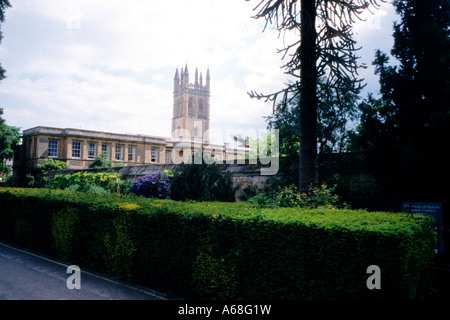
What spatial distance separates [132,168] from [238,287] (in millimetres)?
16640

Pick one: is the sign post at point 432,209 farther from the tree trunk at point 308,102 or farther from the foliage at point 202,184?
the foliage at point 202,184

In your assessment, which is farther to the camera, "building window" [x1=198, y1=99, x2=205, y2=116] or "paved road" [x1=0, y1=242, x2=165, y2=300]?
"building window" [x1=198, y1=99, x2=205, y2=116]

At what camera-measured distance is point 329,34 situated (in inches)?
370

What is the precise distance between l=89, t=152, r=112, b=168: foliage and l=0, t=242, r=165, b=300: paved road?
128 ft

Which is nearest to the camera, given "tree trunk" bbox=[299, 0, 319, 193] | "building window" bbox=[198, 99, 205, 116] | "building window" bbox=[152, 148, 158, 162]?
"tree trunk" bbox=[299, 0, 319, 193]

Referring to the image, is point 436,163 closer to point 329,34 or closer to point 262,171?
point 329,34

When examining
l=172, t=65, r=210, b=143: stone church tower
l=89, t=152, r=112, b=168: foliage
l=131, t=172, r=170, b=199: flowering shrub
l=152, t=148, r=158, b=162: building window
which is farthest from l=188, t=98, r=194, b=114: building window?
l=131, t=172, r=170, b=199: flowering shrub

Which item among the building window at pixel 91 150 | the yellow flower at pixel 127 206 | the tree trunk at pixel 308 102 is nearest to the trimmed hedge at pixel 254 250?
the yellow flower at pixel 127 206

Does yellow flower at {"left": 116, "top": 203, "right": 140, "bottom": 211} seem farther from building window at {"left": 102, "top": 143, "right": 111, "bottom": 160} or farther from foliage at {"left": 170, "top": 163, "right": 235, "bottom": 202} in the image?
building window at {"left": 102, "top": 143, "right": 111, "bottom": 160}

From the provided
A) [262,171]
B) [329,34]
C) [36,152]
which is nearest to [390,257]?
[329,34]

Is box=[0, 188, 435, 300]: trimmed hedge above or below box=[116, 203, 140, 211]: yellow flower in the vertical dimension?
below

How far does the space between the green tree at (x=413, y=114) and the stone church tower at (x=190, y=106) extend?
94.8m

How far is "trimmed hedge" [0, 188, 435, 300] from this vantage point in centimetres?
379

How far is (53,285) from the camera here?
18.9 ft
